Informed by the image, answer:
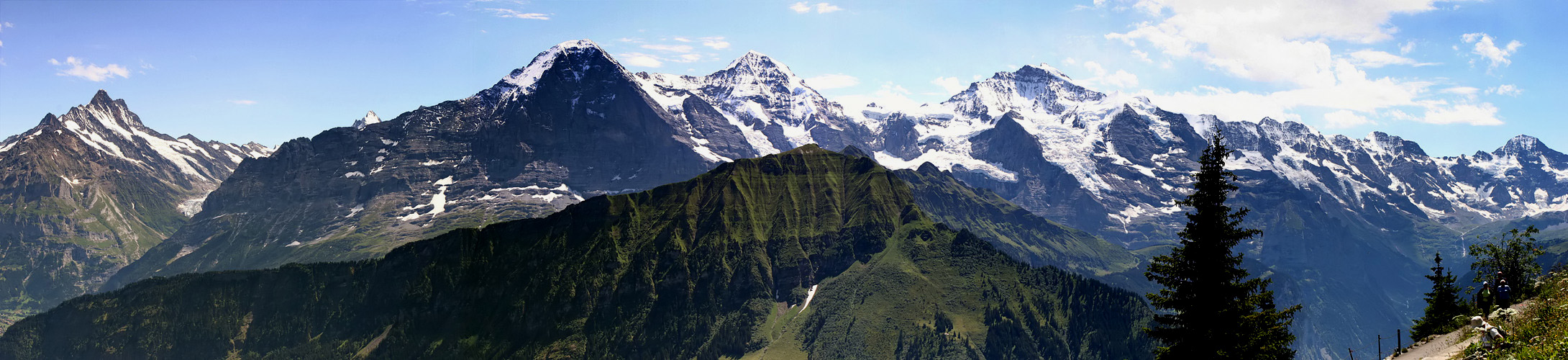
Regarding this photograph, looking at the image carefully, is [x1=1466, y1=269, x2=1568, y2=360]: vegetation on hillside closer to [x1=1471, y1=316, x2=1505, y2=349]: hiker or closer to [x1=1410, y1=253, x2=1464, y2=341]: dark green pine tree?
[x1=1471, y1=316, x2=1505, y2=349]: hiker

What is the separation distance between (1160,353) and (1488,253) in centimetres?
7286

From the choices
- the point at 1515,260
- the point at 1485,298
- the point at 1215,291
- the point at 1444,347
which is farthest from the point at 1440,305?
the point at 1215,291

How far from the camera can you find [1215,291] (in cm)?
4594

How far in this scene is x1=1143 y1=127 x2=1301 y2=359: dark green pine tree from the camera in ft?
149

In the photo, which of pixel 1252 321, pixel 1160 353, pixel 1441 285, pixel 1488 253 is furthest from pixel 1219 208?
pixel 1441 285

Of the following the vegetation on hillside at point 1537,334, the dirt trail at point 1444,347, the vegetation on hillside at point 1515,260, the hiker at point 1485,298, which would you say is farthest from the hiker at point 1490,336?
the vegetation on hillside at point 1515,260

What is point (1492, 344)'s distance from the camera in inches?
1673

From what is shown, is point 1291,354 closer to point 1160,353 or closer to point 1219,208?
point 1160,353

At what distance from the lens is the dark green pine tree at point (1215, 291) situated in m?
45.5

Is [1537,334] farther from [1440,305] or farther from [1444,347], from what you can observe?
[1440,305]

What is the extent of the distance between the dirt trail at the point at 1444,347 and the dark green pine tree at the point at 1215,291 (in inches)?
450

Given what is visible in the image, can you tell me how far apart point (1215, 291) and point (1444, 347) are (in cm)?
2488

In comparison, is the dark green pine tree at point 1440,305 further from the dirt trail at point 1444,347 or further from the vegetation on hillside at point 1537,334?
the vegetation on hillside at point 1537,334

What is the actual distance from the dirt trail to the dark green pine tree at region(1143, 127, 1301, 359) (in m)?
11.4
